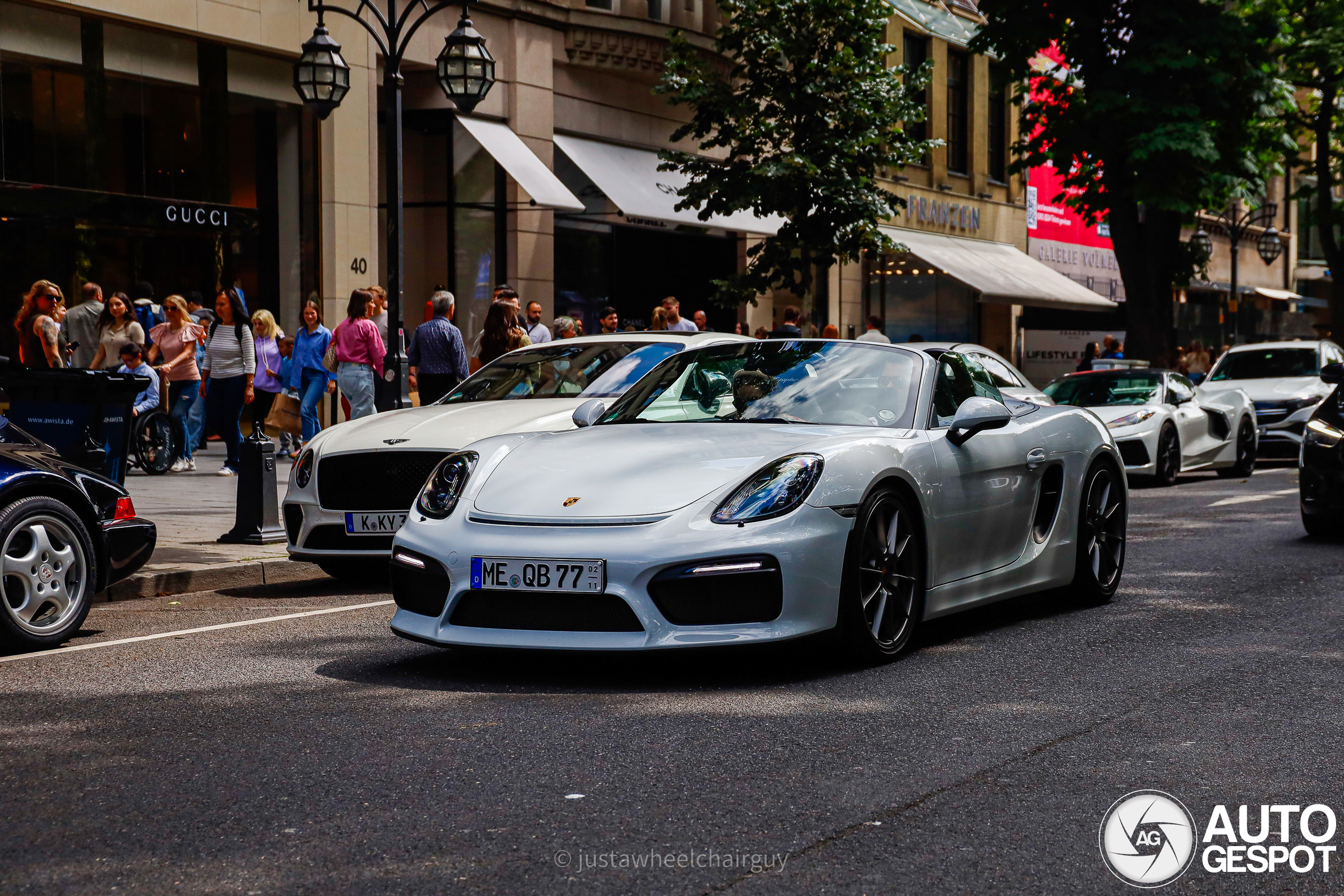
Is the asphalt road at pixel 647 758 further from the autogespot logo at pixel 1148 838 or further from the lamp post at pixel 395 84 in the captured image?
the lamp post at pixel 395 84

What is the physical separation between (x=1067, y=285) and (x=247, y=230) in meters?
Result: 23.3

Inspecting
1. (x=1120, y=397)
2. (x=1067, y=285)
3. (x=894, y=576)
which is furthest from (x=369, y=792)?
(x=1067, y=285)

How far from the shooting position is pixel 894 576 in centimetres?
653

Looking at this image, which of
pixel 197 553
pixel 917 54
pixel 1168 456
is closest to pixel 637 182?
pixel 1168 456

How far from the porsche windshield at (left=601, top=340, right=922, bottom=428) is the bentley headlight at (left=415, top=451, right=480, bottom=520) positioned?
2.71 ft

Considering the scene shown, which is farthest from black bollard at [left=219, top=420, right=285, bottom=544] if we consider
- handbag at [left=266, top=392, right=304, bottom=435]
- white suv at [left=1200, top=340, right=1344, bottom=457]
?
A: white suv at [left=1200, top=340, right=1344, bottom=457]

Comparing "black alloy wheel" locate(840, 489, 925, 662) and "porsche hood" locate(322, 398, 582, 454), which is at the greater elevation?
"porsche hood" locate(322, 398, 582, 454)

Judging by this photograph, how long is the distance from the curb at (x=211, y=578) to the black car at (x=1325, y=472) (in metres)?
6.76

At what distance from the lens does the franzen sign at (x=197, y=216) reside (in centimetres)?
1903

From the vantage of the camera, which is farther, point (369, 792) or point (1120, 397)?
point (1120, 397)

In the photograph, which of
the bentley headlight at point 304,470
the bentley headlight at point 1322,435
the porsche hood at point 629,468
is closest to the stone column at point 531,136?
the bentley headlight at point 1322,435

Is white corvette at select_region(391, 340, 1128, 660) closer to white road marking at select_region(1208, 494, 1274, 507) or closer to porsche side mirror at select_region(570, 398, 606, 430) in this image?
porsche side mirror at select_region(570, 398, 606, 430)

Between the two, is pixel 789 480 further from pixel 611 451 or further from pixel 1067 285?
pixel 1067 285

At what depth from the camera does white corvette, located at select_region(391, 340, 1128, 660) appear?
19.3 ft
